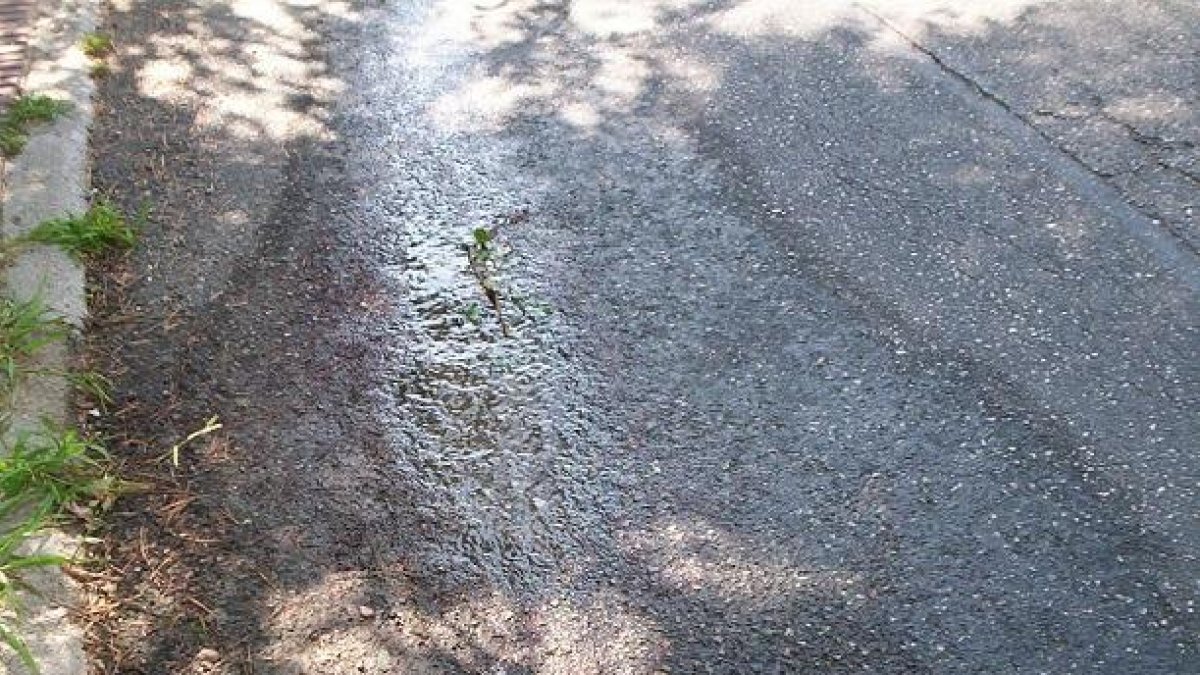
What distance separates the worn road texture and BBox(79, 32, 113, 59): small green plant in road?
6.4 inches

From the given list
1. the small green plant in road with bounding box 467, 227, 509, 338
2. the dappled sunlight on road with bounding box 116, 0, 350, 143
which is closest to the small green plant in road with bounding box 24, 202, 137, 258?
the dappled sunlight on road with bounding box 116, 0, 350, 143

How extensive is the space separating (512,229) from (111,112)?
1993 mm

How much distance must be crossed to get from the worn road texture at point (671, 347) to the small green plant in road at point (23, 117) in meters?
0.23

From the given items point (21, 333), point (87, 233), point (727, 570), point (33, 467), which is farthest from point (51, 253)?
point (727, 570)

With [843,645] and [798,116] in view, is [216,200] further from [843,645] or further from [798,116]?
[843,645]

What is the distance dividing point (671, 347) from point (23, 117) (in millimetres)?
2866

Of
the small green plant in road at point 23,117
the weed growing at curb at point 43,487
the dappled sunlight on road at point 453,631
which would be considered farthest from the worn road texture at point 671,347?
the small green plant in road at point 23,117

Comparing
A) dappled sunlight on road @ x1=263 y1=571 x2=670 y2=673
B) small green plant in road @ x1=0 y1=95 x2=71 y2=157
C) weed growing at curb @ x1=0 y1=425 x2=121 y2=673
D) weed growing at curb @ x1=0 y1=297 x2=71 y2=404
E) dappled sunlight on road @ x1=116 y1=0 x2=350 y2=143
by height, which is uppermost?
small green plant in road @ x1=0 y1=95 x2=71 y2=157

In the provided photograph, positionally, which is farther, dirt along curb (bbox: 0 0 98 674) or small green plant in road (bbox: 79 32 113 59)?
small green plant in road (bbox: 79 32 113 59)

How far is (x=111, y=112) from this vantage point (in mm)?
4961

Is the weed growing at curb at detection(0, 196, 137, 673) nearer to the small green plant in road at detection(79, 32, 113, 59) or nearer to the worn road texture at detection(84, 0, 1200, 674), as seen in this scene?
the worn road texture at detection(84, 0, 1200, 674)

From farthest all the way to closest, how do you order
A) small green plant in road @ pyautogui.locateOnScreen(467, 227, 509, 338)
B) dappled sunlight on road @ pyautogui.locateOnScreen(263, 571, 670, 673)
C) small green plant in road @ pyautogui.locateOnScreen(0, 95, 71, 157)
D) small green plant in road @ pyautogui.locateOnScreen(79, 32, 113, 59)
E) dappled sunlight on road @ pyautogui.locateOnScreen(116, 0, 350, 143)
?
small green plant in road @ pyautogui.locateOnScreen(79, 32, 113, 59) < dappled sunlight on road @ pyautogui.locateOnScreen(116, 0, 350, 143) < small green plant in road @ pyautogui.locateOnScreen(0, 95, 71, 157) < small green plant in road @ pyautogui.locateOnScreen(467, 227, 509, 338) < dappled sunlight on road @ pyautogui.locateOnScreen(263, 571, 670, 673)

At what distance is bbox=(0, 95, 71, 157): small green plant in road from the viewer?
4.45m

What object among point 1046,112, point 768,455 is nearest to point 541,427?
point 768,455
